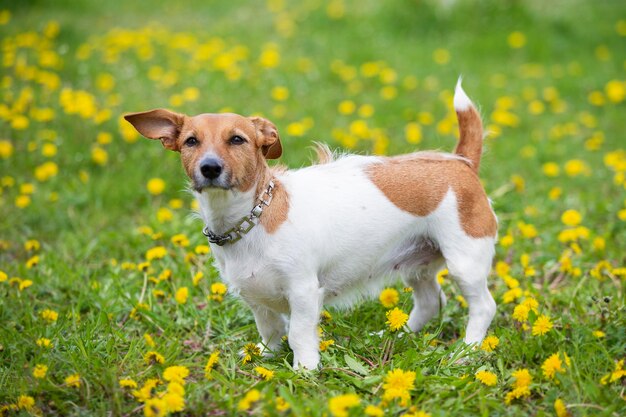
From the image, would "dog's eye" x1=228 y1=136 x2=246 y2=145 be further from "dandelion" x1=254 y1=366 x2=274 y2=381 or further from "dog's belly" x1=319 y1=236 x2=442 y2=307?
"dandelion" x1=254 y1=366 x2=274 y2=381

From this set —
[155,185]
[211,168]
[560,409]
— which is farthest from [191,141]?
[155,185]

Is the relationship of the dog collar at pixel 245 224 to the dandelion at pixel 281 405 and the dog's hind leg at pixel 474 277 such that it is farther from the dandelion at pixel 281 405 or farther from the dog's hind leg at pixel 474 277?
the dog's hind leg at pixel 474 277

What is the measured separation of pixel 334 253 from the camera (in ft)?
10.6

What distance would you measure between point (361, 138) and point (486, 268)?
2.62 metres

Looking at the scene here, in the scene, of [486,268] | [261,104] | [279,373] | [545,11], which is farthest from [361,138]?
[545,11]

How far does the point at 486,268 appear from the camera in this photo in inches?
136

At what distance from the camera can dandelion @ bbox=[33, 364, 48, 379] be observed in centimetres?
277

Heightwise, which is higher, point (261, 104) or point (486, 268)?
point (486, 268)

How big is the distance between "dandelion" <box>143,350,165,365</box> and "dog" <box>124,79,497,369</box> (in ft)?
1.51

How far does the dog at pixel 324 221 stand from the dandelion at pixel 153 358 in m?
0.46

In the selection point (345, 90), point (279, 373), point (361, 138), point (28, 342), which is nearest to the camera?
point (279, 373)

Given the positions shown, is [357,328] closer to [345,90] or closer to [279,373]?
[279,373]

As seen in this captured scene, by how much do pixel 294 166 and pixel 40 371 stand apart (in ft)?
9.74

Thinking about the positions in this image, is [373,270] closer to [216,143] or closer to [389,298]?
[389,298]
